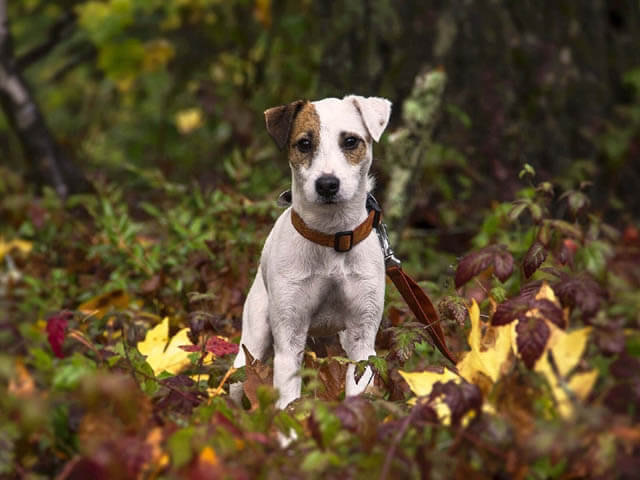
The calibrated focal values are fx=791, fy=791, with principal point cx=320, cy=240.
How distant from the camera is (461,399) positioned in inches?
91.5

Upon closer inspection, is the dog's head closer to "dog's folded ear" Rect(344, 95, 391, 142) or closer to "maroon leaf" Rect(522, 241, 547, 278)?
"dog's folded ear" Rect(344, 95, 391, 142)

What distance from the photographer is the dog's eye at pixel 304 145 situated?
3.23 m

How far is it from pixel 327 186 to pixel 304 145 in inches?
10.2

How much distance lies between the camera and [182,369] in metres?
3.68

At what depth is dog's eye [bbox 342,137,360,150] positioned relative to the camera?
10.6 ft

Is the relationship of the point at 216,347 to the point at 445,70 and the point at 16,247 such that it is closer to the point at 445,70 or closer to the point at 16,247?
the point at 16,247

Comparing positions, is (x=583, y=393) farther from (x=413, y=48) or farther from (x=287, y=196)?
(x=413, y=48)

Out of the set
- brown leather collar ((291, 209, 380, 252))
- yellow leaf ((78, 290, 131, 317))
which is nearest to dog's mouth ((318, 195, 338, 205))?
brown leather collar ((291, 209, 380, 252))

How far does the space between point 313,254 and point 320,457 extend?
3.75 feet

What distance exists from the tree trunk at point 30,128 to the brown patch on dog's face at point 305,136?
422 centimetres

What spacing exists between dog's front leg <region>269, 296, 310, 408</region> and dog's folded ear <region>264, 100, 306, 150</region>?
26.5 inches

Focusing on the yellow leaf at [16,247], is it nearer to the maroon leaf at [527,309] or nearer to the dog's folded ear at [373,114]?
the dog's folded ear at [373,114]

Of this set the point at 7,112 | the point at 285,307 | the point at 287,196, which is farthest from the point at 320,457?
the point at 7,112

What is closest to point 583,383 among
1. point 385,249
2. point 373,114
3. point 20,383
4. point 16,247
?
point 385,249
